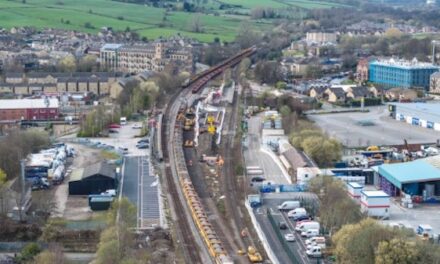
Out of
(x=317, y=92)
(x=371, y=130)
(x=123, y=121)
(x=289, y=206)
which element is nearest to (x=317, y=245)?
(x=289, y=206)

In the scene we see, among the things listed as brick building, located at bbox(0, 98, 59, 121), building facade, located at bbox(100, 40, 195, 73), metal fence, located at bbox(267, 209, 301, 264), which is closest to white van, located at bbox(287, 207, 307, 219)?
metal fence, located at bbox(267, 209, 301, 264)

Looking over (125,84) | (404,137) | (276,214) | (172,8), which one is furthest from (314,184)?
(172,8)

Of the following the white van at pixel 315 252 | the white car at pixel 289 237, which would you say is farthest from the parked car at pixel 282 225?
the white van at pixel 315 252

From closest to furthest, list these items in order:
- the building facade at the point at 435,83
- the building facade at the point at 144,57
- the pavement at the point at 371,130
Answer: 1. the pavement at the point at 371,130
2. the building facade at the point at 435,83
3. the building facade at the point at 144,57

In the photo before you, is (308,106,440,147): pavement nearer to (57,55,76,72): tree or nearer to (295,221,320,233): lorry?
(295,221,320,233): lorry

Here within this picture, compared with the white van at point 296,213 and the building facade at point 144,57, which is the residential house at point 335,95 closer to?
the building facade at point 144,57
